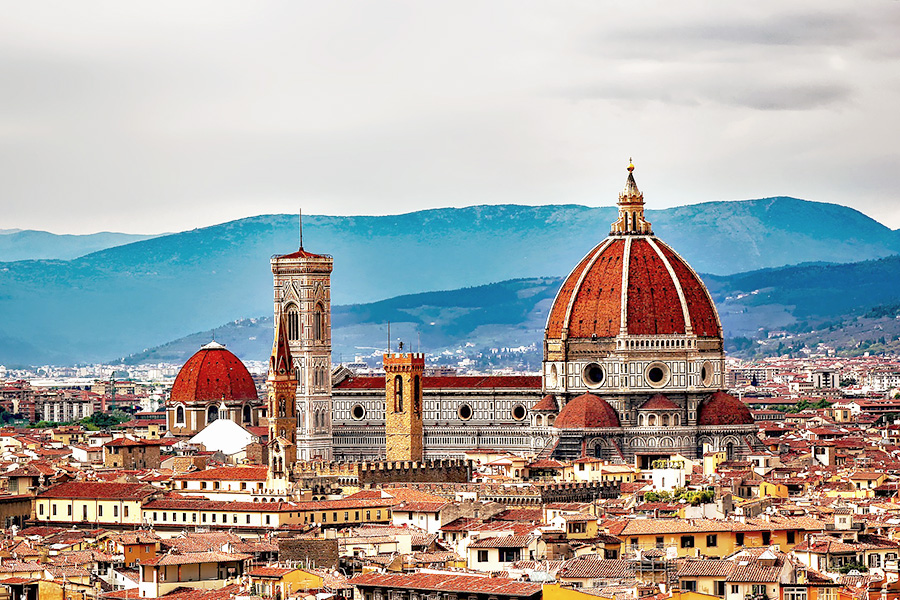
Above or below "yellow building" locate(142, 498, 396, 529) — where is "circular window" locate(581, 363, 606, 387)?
above

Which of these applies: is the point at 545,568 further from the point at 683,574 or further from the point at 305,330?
the point at 305,330

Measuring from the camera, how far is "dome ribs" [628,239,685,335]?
110m

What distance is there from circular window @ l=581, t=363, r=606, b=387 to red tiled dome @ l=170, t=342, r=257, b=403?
76.3 ft

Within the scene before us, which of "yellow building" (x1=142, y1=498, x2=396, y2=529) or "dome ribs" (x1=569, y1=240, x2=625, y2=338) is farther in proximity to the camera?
"dome ribs" (x1=569, y1=240, x2=625, y2=338)

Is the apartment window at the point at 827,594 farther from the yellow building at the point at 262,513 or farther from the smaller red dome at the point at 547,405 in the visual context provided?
the smaller red dome at the point at 547,405

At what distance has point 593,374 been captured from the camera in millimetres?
110750

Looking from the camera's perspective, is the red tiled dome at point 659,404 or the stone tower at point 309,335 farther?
the stone tower at point 309,335

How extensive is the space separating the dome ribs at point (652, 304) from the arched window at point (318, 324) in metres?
15.0

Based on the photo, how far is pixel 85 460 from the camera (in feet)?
345

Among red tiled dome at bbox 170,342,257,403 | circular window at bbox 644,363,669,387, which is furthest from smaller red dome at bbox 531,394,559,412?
red tiled dome at bbox 170,342,257,403

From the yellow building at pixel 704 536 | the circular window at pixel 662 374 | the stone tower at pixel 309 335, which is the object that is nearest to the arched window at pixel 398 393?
the stone tower at pixel 309 335

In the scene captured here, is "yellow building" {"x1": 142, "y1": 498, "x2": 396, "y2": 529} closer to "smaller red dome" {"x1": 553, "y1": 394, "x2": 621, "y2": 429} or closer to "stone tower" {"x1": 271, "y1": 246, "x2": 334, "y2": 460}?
"smaller red dome" {"x1": 553, "y1": 394, "x2": 621, "y2": 429}

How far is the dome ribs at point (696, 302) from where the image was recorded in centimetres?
11088

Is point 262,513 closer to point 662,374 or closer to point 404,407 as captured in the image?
point 404,407
